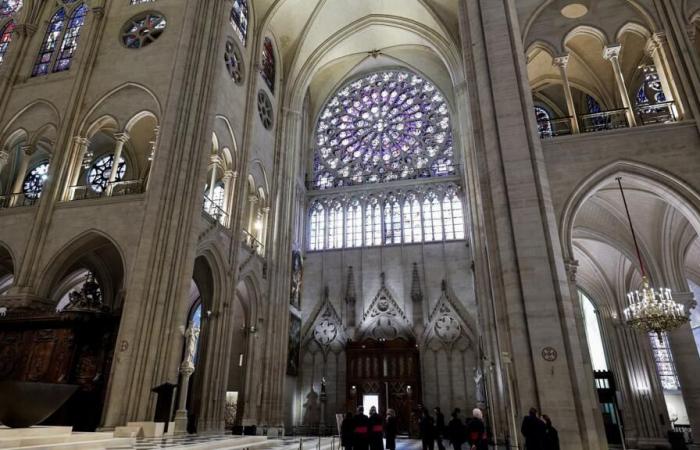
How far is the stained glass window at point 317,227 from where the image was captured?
79.7ft

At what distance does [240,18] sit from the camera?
18.7m

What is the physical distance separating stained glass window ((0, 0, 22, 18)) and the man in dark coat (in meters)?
24.7

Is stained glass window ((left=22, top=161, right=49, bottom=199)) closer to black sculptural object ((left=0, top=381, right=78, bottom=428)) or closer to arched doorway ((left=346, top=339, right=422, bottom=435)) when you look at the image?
arched doorway ((left=346, top=339, right=422, bottom=435))

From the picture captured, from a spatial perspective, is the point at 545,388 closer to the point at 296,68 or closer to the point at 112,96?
the point at 112,96

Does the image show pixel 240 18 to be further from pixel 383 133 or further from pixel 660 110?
pixel 660 110

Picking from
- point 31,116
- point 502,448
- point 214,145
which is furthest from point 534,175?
point 31,116

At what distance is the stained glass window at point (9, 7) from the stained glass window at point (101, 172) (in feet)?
24.6

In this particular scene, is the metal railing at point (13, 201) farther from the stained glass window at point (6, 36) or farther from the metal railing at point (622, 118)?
the metal railing at point (622, 118)

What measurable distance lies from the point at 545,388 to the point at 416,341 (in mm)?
11878

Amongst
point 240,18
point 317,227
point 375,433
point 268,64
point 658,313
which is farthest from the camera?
point 317,227

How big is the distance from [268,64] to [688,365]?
780 inches

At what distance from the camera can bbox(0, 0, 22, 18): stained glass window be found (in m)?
19.8

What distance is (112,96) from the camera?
Result: 15.5 meters

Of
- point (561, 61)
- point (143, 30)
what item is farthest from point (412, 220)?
point (143, 30)
